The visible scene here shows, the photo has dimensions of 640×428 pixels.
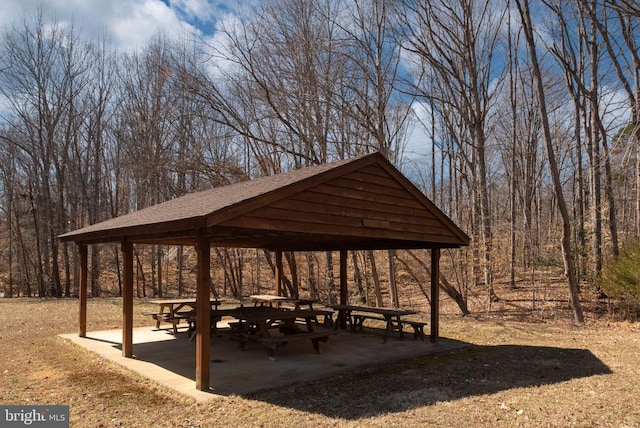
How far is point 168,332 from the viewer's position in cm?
989

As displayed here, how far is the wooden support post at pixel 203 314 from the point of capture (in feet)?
18.0

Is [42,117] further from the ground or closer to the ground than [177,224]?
further from the ground

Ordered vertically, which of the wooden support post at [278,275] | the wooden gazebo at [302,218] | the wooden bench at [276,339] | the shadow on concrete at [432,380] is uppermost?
the wooden gazebo at [302,218]

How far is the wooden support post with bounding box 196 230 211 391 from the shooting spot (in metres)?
5.48

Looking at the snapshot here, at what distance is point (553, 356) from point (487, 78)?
9.65 metres

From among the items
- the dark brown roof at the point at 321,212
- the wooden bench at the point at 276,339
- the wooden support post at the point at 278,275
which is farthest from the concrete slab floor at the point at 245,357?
the wooden support post at the point at 278,275

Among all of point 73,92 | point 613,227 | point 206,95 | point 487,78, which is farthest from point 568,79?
point 73,92

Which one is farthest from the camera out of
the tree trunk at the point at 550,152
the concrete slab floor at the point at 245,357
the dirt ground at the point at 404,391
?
the tree trunk at the point at 550,152

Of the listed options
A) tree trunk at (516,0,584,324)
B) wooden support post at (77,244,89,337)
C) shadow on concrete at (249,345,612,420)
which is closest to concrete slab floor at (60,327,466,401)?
wooden support post at (77,244,89,337)

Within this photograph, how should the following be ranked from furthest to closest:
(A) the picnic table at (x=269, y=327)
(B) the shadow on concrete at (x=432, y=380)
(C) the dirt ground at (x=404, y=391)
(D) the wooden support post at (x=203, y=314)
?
(A) the picnic table at (x=269, y=327) → (D) the wooden support post at (x=203, y=314) → (B) the shadow on concrete at (x=432, y=380) → (C) the dirt ground at (x=404, y=391)

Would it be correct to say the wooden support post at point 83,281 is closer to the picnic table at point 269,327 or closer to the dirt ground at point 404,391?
the dirt ground at point 404,391

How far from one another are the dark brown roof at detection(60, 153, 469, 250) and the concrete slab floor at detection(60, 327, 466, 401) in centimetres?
181

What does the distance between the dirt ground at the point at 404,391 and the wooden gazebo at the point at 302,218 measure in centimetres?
85

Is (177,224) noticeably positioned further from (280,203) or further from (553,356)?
(553,356)
